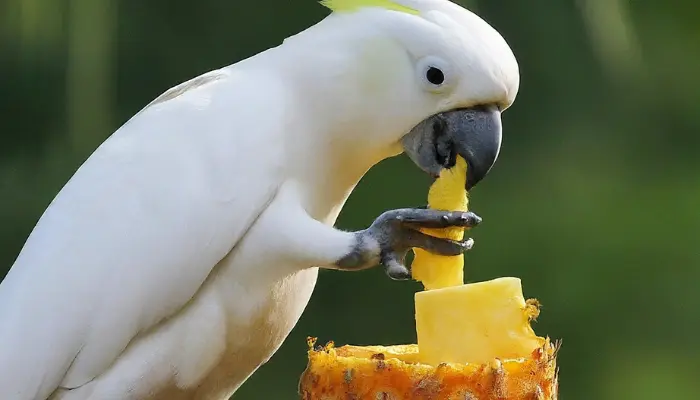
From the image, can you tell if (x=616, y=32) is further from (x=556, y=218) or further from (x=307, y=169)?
(x=307, y=169)

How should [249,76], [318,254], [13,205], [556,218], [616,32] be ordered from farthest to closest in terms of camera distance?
[556,218] → [13,205] → [616,32] → [249,76] → [318,254]

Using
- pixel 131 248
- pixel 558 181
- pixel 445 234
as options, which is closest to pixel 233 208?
pixel 131 248

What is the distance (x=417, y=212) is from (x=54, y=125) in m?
1.57

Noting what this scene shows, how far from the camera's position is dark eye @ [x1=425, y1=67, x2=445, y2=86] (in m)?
1.11

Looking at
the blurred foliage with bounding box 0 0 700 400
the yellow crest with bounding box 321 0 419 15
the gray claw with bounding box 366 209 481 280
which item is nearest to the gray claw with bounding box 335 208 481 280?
the gray claw with bounding box 366 209 481 280

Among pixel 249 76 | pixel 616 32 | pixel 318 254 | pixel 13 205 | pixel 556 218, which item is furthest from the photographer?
pixel 556 218

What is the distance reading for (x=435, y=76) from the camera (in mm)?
1115

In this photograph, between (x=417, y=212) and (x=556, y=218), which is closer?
(x=417, y=212)

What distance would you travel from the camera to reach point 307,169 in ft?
3.77

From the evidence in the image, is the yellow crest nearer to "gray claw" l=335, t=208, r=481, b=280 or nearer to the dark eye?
the dark eye

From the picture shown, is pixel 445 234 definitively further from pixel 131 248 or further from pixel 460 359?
pixel 131 248

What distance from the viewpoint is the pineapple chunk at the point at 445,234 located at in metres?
1.10

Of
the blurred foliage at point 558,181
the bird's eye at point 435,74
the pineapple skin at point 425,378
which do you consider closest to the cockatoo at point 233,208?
the bird's eye at point 435,74

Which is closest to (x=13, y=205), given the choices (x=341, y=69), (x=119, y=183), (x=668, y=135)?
(x=119, y=183)
